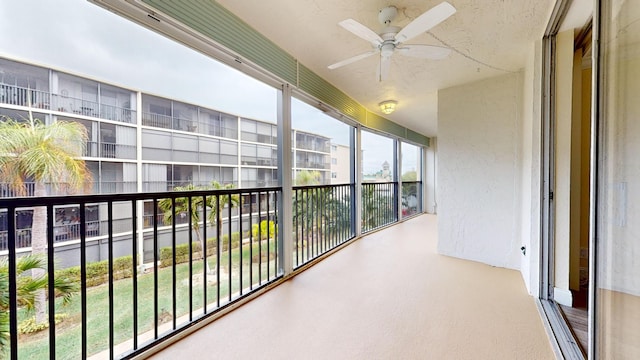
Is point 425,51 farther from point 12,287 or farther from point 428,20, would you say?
point 12,287

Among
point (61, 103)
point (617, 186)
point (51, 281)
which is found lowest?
point (51, 281)

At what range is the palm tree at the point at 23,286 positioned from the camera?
3.67 feet

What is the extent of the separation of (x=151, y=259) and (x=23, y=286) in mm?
561

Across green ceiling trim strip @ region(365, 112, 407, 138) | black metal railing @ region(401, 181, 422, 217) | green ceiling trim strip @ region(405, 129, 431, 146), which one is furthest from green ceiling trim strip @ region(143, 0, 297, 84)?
black metal railing @ region(401, 181, 422, 217)

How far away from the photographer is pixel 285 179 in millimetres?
2729

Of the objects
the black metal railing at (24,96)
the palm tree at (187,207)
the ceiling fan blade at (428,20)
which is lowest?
the palm tree at (187,207)

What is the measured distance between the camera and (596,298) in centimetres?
114

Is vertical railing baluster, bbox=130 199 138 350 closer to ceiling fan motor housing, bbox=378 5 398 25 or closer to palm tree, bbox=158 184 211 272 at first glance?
palm tree, bbox=158 184 211 272

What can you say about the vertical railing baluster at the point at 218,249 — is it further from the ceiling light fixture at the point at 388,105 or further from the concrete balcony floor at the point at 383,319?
the ceiling light fixture at the point at 388,105

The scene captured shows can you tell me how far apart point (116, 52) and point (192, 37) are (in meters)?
0.49

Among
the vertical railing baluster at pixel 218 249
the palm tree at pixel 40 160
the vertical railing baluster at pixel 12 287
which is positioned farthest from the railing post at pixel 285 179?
the vertical railing baluster at pixel 12 287

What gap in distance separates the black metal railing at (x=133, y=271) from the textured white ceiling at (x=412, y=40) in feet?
4.71

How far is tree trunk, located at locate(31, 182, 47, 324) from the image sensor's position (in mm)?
1214

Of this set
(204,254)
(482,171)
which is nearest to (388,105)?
(482,171)
